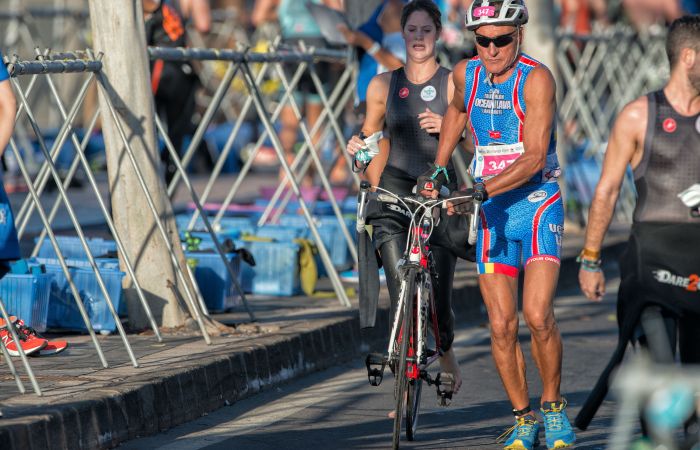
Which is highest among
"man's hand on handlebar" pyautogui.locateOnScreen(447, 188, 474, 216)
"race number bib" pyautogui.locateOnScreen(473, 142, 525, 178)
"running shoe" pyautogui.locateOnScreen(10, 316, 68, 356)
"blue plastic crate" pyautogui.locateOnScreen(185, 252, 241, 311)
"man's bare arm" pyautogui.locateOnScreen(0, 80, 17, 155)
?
"man's bare arm" pyautogui.locateOnScreen(0, 80, 17, 155)

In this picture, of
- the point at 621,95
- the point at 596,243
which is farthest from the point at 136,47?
the point at 621,95

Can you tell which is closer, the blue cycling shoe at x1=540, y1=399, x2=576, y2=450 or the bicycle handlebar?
the bicycle handlebar

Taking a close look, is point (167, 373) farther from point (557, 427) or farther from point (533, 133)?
point (533, 133)

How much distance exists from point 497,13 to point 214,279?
3.65m

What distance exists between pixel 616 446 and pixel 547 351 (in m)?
1.46

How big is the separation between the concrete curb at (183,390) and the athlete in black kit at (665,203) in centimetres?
219

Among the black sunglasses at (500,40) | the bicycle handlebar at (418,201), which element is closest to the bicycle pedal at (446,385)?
the bicycle handlebar at (418,201)

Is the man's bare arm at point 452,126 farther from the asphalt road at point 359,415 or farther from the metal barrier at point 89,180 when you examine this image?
the metal barrier at point 89,180

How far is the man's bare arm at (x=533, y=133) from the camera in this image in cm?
709

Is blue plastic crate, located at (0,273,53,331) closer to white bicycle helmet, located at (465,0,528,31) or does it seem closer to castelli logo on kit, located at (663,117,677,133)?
white bicycle helmet, located at (465,0,528,31)

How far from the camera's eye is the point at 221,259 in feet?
33.5

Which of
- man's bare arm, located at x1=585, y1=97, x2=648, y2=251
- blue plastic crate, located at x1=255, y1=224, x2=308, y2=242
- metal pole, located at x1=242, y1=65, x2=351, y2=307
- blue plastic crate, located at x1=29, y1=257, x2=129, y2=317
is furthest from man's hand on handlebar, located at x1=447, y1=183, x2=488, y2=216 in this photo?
blue plastic crate, located at x1=255, y1=224, x2=308, y2=242

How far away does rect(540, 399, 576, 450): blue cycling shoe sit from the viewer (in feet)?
23.6

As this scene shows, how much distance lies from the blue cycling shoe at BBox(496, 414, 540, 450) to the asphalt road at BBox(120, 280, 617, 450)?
0.16m
